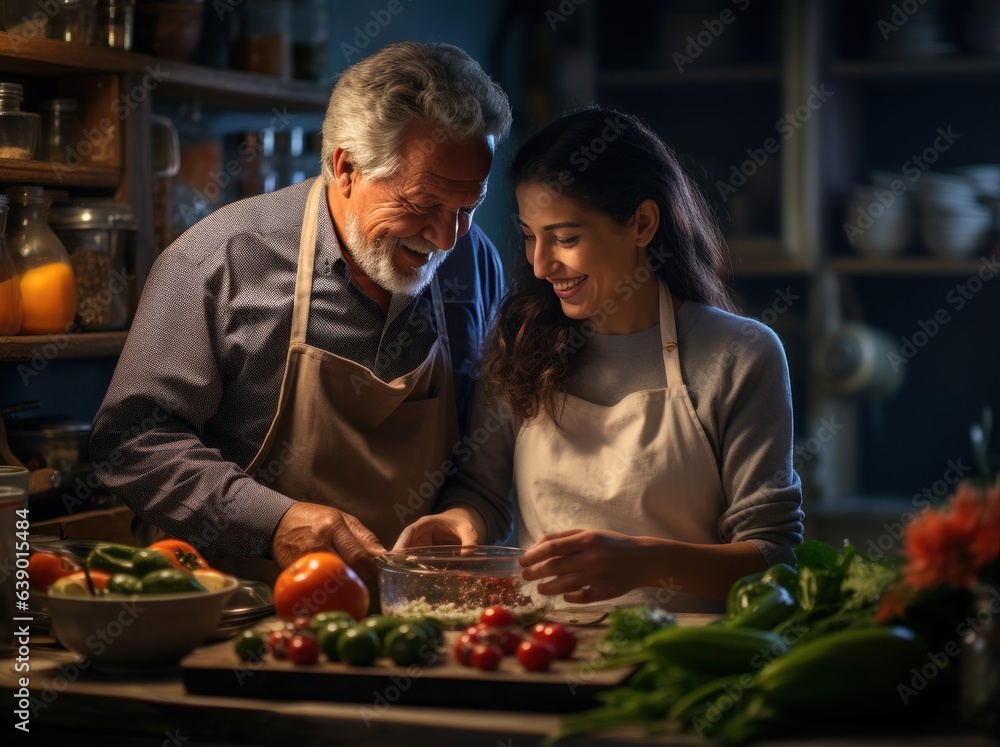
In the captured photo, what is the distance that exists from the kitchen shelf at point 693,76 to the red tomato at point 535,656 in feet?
9.30

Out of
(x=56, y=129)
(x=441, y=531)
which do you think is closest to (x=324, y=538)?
(x=441, y=531)

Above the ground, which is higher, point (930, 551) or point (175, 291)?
point (175, 291)

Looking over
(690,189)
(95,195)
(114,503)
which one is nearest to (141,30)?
(95,195)

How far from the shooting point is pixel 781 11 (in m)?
3.79

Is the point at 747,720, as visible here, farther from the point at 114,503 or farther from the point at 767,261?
the point at 767,261

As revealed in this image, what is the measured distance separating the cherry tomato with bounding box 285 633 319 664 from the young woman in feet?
1.57

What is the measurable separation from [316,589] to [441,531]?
393mm

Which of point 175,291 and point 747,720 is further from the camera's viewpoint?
point 175,291

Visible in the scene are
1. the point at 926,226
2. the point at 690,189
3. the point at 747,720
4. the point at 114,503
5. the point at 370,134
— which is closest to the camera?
the point at 747,720

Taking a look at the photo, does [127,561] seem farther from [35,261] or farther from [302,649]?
[35,261]

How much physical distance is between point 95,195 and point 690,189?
1.21m

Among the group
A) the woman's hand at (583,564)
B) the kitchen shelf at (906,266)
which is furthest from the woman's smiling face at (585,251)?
the kitchen shelf at (906,266)

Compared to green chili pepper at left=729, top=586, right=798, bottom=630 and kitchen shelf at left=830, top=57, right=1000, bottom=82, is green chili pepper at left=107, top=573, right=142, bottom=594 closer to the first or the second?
green chili pepper at left=729, top=586, right=798, bottom=630

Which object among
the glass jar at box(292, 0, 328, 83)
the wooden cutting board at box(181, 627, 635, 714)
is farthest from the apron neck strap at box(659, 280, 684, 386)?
the glass jar at box(292, 0, 328, 83)
